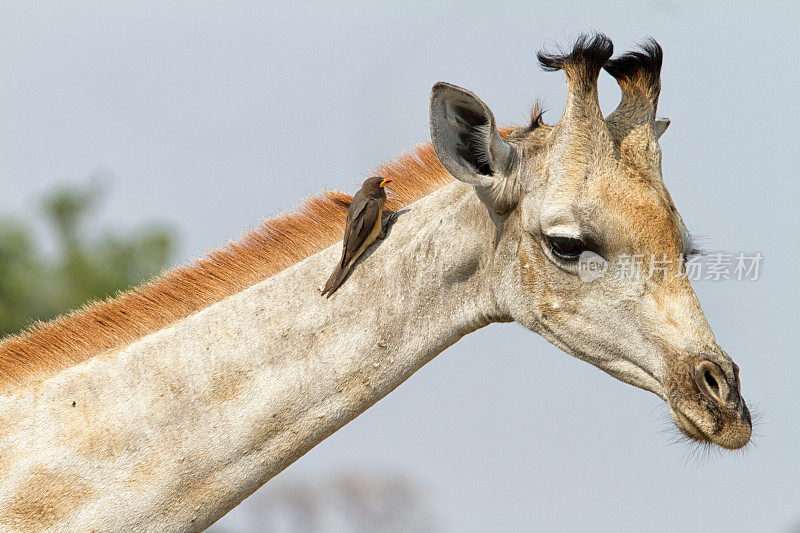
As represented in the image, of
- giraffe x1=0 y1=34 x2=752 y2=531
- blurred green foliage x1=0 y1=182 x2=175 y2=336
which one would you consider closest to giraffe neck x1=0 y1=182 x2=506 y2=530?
giraffe x1=0 y1=34 x2=752 y2=531

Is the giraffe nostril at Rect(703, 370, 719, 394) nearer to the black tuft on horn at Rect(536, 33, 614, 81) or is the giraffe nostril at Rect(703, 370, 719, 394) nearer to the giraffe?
the giraffe

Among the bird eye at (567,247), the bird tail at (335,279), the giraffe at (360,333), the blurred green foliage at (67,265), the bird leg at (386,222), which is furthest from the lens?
the blurred green foliage at (67,265)

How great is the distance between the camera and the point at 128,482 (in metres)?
5.78

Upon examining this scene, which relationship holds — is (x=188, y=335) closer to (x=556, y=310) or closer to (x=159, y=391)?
(x=159, y=391)

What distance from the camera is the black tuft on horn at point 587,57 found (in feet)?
20.6

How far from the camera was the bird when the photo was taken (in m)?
6.09

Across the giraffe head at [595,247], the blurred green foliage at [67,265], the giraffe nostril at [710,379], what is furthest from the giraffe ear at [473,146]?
the blurred green foliage at [67,265]

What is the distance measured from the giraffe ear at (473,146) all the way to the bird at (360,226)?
0.53m

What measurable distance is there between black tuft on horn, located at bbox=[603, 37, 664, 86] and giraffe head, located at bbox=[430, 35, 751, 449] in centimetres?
35

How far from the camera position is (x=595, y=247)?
5887 mm

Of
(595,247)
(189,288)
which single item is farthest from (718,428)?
(189,288)

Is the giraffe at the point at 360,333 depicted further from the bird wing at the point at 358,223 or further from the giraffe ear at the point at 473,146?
the bird wing at the point at 358,223

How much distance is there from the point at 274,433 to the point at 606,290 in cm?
220

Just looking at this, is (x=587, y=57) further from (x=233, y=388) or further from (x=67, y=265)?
(x=67, y=265)
